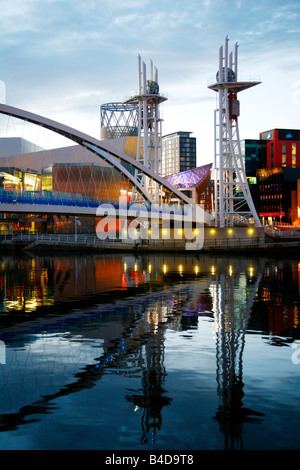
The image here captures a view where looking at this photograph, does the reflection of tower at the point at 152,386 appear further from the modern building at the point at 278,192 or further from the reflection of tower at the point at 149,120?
the modern building at the point at 278,192

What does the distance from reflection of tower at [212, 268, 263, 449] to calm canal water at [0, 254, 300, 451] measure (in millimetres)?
30

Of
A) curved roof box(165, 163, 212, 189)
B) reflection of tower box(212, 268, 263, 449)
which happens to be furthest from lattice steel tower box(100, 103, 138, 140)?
reflection of tower box(212, 268, 263, 449)

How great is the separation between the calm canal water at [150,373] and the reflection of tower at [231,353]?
30 mm

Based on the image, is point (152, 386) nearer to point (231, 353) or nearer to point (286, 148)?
point (231, 353)

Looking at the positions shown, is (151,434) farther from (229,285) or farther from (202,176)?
(202,176)

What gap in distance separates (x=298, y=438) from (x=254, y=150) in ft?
494

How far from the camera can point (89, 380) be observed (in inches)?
408

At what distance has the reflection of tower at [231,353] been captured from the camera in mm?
8203

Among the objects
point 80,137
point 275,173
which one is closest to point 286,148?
point 275,173

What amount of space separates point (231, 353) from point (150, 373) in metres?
2.74

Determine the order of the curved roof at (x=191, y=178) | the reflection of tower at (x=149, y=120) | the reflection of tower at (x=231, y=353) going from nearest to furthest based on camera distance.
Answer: the reflection of tower at (x=231, y=353), the reflection of tower at (x=149, y=120), the curved roof at (x=191, y=178)

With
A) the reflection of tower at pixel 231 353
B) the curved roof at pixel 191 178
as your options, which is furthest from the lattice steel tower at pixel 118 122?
the reflection of tower at pixel 231 353

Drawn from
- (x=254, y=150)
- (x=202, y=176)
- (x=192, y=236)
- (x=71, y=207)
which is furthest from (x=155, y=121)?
(x=254, y=150)
